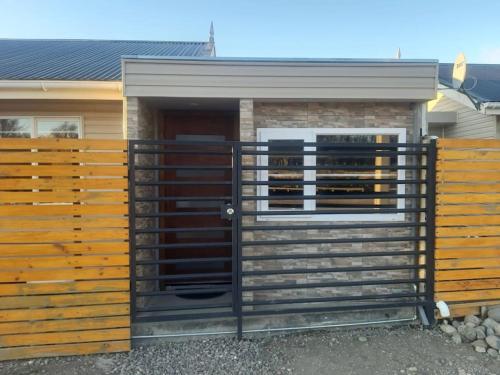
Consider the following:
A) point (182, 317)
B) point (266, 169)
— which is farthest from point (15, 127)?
point (266, 169)

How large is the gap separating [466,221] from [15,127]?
6.31m

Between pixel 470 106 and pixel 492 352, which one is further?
pixel 470 106

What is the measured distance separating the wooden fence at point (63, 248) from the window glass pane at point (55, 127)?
1.76 metres

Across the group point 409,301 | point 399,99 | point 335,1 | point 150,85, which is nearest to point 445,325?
point 409,301

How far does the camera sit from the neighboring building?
699 centimetres

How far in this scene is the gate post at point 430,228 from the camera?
4086 mm

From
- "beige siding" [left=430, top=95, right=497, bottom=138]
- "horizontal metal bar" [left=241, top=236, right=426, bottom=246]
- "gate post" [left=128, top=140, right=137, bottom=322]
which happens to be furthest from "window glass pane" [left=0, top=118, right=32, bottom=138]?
"beige siding" [left=430, top=95, right=497, bottom=138]

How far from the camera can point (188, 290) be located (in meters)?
3.87

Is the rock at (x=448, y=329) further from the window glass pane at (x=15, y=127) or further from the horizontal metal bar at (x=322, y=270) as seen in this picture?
the window glass pane at (x=15, y=127)

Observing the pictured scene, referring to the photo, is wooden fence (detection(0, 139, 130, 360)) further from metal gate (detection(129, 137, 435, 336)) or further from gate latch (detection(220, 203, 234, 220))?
gate latch (detection(220, 203, 234, 220))

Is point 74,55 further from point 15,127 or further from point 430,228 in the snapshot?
point 430,228

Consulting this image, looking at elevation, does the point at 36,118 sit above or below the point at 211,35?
below

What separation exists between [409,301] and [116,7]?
32.8ft

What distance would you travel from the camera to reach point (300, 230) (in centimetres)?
434
